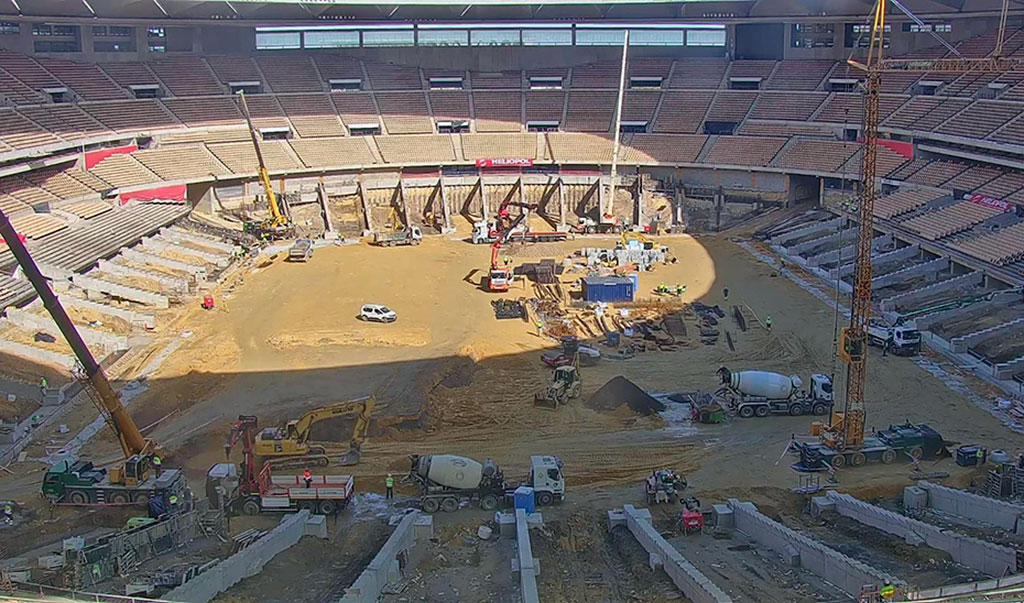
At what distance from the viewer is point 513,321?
38125 millimetres

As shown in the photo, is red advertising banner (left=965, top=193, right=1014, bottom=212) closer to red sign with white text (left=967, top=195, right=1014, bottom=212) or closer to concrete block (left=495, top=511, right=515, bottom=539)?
red sign with white text (left=967, top=195, right=1014, bottom=212)

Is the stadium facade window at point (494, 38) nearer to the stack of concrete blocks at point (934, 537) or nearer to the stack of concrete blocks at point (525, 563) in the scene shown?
the stack of concrete blocks at point (934, 537)

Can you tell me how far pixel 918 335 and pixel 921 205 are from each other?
1608 cm

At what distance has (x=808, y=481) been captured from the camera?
24328 mm

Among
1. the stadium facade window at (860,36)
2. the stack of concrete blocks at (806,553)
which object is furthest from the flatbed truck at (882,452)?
the stadium facade window at (860,36)

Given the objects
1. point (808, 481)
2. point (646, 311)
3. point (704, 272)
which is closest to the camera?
point (808, 481)

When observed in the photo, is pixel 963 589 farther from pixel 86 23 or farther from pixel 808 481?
pixel 86 23

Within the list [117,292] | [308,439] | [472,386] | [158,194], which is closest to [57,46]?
[158,194]

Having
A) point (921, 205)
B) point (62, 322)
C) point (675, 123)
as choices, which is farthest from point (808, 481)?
point (675, 123)

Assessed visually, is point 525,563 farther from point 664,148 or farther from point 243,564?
point 664,148

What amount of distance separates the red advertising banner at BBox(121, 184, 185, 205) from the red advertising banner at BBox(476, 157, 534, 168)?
16.7 metres

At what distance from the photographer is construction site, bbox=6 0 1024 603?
20.2 m

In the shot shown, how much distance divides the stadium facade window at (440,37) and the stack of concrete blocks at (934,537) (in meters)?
52.1

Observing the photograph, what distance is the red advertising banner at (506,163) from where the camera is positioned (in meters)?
60.7
